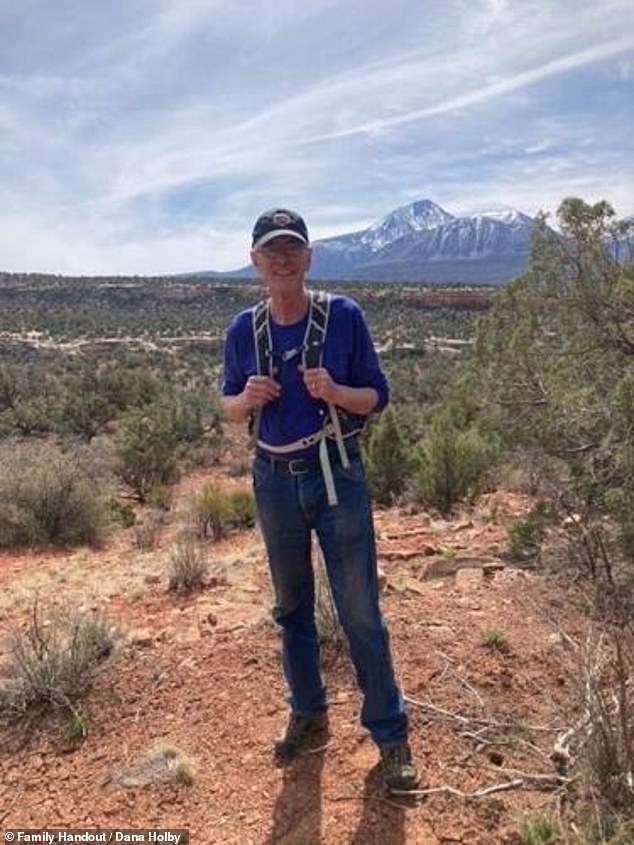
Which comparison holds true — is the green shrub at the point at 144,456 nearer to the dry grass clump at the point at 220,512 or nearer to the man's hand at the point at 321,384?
the dry grass clump at the point at 220,512

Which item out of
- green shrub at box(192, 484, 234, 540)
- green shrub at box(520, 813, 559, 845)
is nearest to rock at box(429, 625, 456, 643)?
green shrub at box(520, 813, 559, 845)

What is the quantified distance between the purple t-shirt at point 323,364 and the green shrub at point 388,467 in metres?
7.13

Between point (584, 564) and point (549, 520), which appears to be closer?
point (584, 564)

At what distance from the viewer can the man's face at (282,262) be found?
2.74 meters

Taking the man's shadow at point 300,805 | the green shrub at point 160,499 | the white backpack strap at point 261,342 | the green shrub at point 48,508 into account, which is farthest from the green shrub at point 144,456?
the white backpack strap at point 261,342

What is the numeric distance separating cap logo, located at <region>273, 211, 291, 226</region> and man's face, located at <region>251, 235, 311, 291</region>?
0.19ft

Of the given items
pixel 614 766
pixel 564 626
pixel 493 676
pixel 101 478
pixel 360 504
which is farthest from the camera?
pixel 101 478

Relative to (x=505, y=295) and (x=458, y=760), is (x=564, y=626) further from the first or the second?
(x=505, y=295)

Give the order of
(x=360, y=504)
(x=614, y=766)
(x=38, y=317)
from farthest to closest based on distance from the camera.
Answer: (x=38, y=317)
(x=360, y=504)
(x=614, y=766)

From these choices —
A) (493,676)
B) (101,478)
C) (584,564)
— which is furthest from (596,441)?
(101,478)

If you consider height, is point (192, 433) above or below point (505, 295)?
below

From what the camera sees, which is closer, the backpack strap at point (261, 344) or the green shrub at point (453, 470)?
the backpack strap at point (261, 344)

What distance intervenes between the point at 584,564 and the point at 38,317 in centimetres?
5274

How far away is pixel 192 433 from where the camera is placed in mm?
19391
